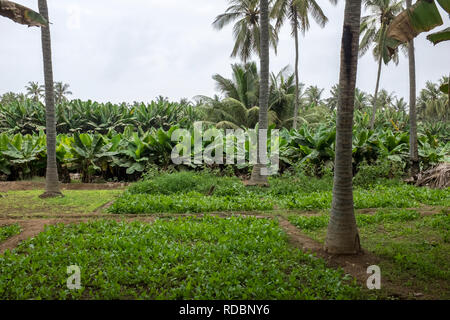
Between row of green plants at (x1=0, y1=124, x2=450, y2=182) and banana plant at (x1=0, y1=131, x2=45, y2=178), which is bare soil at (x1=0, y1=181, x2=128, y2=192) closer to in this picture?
row of green plants at (x1=0, y1=124, x2=450, y2=182)

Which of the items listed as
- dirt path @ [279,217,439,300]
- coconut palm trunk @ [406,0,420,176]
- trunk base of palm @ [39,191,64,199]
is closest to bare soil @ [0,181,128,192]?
trunk base of palm @ [39,191,64,199]

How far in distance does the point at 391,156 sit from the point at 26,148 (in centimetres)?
1265

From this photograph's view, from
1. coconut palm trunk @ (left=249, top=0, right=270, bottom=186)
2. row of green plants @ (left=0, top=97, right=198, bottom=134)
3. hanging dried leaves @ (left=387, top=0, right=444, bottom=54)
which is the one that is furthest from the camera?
row of green plants @ (left=0, top=97, right=198, bottom=134)

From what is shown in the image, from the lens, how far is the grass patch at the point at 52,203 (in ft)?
25.7

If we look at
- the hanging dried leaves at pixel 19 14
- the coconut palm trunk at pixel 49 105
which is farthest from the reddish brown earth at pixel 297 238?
the hanging dried leaves at pixel 19 14

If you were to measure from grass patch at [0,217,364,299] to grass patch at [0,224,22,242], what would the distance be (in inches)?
26.1

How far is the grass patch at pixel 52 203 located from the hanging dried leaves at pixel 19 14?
3.99 meters

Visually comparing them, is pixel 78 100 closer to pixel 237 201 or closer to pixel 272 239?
pixel 237 201

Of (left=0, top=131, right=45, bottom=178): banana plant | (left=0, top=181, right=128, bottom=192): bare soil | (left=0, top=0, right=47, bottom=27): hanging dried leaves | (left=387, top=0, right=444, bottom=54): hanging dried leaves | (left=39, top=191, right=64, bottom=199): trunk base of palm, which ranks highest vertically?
(left=0, top=0, right=47, bottom=27): hanging dried leaves

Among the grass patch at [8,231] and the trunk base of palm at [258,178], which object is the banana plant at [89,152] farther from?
the grass patch at [8,231]

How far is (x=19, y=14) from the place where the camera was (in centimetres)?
676

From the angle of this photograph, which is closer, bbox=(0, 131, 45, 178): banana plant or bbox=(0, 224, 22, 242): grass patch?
bbox=(0, 224, 22, 242): grass patch

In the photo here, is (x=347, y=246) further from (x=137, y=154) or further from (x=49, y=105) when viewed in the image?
(x=137, y=154)

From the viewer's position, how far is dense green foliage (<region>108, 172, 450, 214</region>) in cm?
791
